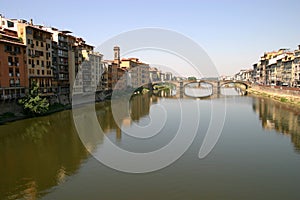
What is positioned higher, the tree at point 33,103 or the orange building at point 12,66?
the orange building at point 12,66

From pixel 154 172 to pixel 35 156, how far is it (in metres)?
6.91

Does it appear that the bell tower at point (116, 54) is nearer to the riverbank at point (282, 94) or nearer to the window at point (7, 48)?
the riverbank at point (282, 94)

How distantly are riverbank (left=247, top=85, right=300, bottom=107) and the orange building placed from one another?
33.1 m

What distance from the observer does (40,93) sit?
28.4 m

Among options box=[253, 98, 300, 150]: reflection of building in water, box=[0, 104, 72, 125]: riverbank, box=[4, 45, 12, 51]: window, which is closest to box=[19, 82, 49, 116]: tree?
box=[0, 104, 72, 125]: riverbank

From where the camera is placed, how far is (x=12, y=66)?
24.9 m

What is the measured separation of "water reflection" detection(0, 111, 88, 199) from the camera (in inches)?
424

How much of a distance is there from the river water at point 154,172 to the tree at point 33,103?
169 inches

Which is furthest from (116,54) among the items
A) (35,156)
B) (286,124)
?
(35,156)

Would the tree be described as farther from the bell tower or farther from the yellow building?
the bell tower

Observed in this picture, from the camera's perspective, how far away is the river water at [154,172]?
1009cm

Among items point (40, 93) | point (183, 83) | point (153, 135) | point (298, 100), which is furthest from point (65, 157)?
point (183, 83)

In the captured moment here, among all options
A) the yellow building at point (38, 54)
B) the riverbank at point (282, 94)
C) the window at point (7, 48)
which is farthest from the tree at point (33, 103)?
the riverbank at point (282, 94)

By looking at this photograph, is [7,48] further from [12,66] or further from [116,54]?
[116,54]
